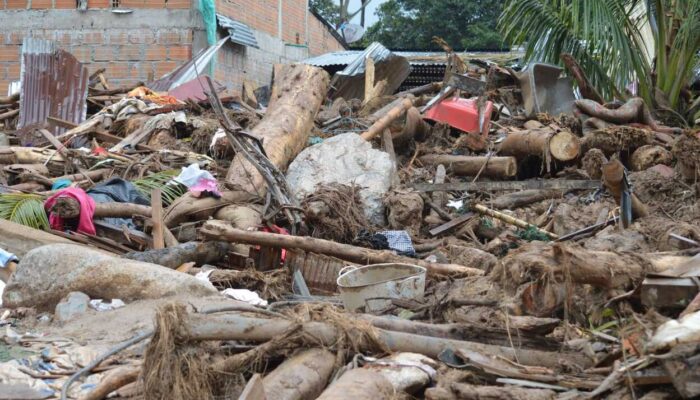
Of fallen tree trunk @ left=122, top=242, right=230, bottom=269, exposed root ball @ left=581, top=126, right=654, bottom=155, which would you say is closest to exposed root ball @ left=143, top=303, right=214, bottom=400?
fallen tree trunk @ left=122, top=242, right=230, bottom=269

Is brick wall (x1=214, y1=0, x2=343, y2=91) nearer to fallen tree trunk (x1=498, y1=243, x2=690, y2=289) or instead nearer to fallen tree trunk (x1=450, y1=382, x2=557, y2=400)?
fallen tree trunk (x1=498, y1=243, x2=690, y2=289)

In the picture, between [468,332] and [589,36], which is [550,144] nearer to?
[589,36]

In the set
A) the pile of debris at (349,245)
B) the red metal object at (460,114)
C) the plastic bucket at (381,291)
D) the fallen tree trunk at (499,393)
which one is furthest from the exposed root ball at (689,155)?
the fallen tree trunk at (499,393)

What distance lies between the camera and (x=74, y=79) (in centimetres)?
1307

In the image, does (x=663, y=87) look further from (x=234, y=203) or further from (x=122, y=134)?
(x=122, y=134)

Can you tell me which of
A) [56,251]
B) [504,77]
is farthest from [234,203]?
[504,77]

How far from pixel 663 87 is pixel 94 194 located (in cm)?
810

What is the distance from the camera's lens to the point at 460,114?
11.8 m

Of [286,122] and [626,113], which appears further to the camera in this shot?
[626,113]

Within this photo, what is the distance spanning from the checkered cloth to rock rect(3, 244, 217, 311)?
7.44 ft

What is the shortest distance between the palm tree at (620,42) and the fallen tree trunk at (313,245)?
557 centimetres

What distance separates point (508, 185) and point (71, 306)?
542 centimetres

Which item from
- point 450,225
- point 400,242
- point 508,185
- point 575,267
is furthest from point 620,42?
point 575,267

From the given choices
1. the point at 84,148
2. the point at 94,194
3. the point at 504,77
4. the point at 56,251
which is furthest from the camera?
the point at 504,77
